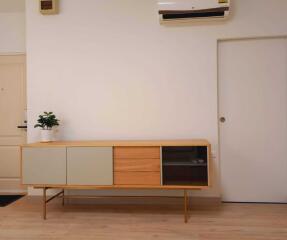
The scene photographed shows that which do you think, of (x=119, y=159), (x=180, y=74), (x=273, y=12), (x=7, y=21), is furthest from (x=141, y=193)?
(x=7, y=21)

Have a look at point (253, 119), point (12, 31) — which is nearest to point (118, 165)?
point (253, 119)

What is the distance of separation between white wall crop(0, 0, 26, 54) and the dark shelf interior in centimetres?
247

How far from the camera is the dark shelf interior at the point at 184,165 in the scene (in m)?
2.32

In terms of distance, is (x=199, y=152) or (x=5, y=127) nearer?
(x=199, y=152)

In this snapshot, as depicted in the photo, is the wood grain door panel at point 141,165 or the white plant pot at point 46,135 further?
the white plant pot at point 46,135

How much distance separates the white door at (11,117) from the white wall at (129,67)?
0.55m

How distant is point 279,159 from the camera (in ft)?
9.10

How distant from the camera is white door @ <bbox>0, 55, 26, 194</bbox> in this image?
3.39 metres

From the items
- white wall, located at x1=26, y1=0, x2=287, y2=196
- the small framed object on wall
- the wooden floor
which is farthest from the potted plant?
the small framed object on wall

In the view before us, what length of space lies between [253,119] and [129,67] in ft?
4.94

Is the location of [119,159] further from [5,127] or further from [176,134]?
[5,127]

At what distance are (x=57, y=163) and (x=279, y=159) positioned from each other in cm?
236

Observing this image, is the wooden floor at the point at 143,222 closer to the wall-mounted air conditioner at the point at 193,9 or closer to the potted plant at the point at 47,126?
the potted plant at the point at 47,126

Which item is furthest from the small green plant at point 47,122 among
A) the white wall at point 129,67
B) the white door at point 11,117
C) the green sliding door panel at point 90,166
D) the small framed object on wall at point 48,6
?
the small framed object on wall at point 48,6
